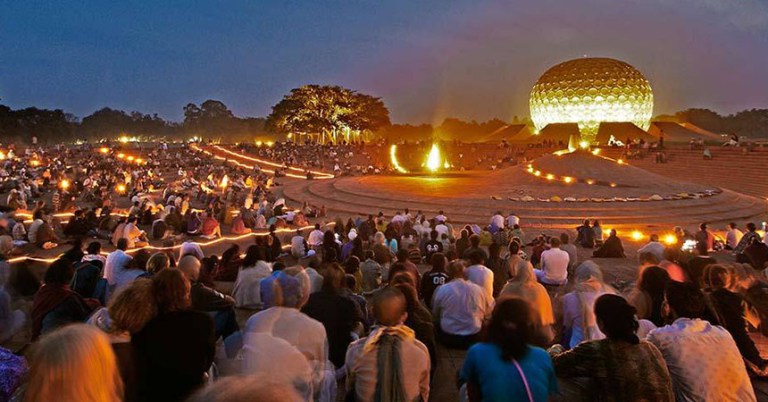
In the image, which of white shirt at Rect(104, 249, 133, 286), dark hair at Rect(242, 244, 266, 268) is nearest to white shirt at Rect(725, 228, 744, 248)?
dark hair at Rect(242, 244, 266, 268)

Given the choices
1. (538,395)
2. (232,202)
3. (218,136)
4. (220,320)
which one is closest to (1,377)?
(220,320)

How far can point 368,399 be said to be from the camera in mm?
3543

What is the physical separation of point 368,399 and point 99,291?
15.4 ft

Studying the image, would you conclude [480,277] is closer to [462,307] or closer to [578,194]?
[462,307]

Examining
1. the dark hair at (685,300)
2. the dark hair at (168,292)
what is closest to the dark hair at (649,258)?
the dark hair at (685,300)

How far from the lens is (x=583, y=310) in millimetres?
5043

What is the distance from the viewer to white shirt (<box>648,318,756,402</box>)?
3.59 meters

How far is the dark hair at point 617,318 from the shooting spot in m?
3.19

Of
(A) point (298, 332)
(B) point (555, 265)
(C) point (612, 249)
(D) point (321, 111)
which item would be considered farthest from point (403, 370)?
(D) point (321, 111)

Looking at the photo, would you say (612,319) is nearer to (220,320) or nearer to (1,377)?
(220,320)

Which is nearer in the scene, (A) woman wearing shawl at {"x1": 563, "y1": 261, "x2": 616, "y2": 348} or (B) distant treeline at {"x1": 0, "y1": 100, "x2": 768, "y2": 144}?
(A) woman wearing shawl at {"x1": 563, "y1": 261, "x2": 616, "y2": 348}

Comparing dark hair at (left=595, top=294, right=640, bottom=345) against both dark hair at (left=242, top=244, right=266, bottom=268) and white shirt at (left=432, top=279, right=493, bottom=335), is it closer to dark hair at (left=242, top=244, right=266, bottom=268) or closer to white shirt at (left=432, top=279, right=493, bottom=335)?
white shirt at (left=432, top=279, right=493, bottom=335)

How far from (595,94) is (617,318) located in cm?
5540

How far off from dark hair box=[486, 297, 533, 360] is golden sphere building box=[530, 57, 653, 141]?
182 ft
